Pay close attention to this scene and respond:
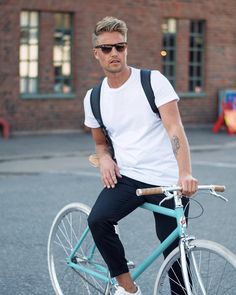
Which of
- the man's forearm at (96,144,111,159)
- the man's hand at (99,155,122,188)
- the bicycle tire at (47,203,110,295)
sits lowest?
the bicycle tire at (47,203,110,295)

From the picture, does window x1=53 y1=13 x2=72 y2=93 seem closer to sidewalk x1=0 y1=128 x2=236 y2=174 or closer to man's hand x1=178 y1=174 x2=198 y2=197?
sidewalk x1=0 y1=128 x2=236 y2=174

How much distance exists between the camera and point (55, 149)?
19.0 meters

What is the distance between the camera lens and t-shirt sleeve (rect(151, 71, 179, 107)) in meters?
4.87

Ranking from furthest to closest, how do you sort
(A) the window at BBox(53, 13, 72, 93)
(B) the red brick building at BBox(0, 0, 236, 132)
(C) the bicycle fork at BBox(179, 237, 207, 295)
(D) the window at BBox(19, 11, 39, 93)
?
(A) the window at BBox(53, 13, 72, 93)
(D) the window at BBox(19, 11, 39, 93)
(B) the red brick building at BBox(0, 0, 236, 132)
(C) the bicycle fork at BBox(179, 237, 207, 295)

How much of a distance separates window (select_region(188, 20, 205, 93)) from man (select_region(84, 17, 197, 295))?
68.2 feet

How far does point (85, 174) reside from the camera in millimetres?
14578

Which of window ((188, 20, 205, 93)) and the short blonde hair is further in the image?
window ((188, 20, 205, 93))

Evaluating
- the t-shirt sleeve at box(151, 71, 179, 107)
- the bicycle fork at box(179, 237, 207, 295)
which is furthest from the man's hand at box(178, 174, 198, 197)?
the t-shirt sleeve at box(151, 71, 179, 107)

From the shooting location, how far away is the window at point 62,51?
22.5 meters

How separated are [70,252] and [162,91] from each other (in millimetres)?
1361

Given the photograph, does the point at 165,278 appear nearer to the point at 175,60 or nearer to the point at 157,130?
the point at 157,130

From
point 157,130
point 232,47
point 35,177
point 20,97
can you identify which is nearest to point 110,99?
point 157,130

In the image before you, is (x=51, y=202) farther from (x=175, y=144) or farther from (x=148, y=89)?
(x=175, y=144)

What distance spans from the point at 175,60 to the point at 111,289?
66.4 ft
